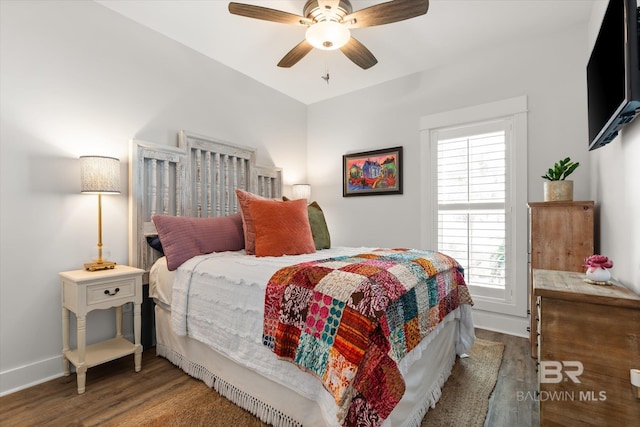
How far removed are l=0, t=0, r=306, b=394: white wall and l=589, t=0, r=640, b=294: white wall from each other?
3136 millimetres

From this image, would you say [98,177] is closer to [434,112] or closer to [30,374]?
[30,374]

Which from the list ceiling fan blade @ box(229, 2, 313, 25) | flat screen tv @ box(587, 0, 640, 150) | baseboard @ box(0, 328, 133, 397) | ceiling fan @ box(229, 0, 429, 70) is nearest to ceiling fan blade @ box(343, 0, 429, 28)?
ceiling fan @ box(229, 0, 429, 70)

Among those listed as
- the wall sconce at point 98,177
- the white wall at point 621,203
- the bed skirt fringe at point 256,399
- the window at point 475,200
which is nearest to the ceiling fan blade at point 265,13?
the wall sconce at point 98,177

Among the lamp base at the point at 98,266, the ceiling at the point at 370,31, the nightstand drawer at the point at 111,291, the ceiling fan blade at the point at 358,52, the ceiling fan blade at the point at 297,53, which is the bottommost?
the nightstand drawer at the point at 111,291

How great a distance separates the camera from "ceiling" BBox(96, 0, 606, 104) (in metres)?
2.33

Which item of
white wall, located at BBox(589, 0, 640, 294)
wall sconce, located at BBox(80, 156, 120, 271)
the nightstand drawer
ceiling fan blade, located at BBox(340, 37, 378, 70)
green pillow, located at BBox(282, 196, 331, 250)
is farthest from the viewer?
green pillow, located at BBox(282, 196, 331, 250)

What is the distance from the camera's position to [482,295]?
9.78 ft

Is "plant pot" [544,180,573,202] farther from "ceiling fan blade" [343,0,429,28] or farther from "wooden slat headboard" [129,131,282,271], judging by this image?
"wooden slat headboard" [129,131,282,271]

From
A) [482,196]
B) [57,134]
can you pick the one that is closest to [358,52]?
[482,196]

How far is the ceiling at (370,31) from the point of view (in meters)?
2.33

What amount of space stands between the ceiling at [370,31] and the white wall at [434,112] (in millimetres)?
165

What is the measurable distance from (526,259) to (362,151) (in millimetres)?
2115

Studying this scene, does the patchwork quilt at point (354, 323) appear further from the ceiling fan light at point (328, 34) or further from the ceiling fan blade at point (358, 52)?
the ceiling fan blade at point (358, 52)

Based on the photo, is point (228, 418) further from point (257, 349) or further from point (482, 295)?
point (482, 295)
